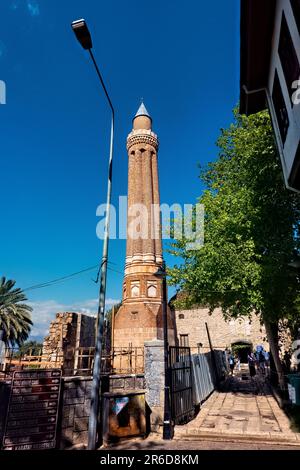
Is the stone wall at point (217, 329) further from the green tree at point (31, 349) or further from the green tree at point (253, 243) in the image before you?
the green tree at point (253, 243)

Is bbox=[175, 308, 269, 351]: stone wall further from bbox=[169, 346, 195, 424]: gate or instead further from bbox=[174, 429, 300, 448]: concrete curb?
bbox=[174, 429, 300, 448]: concrete curb

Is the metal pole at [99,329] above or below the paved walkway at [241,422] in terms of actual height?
above

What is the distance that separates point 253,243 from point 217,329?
2166cm

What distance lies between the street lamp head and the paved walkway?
10176mm

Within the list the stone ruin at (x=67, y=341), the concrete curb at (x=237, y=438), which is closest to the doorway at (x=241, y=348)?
the stone ruin at (x=67, y=341)

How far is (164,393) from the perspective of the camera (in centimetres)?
834

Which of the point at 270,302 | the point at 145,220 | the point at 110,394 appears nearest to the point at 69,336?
the point at 110,394

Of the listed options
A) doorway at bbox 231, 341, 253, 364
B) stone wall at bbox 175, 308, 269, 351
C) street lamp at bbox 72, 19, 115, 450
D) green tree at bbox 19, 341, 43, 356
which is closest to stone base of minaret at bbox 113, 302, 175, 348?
green tree at bbox 19, 341, 43, 356

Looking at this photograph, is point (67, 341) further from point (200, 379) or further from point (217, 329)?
point (217, 329)

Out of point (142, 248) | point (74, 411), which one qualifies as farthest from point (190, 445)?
point (142, 248)

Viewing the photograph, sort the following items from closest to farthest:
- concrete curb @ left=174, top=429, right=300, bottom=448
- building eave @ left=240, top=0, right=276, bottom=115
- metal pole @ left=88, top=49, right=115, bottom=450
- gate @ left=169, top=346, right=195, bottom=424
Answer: building eave @ left=240, top=0, right=276, bottom=115
metal pole @ left=88, top=49, right=115, bottom=450
concrete curb @ left=174, top=429, right=300, bottom=448
gate @ left=169, top=346, right=195, bottom=424

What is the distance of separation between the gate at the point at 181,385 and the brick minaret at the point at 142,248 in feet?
36.7

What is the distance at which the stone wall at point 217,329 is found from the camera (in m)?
29.2

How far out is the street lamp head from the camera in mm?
6676
